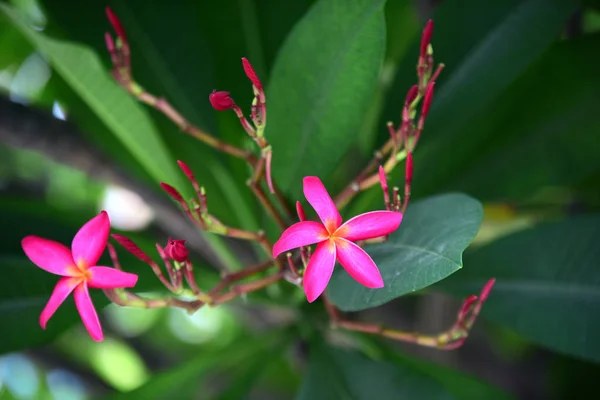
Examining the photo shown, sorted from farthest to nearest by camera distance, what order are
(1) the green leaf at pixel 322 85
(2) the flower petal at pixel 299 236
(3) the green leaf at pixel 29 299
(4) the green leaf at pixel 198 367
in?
(4) the green leaf at pixel 198 367
(3) the green leaf at pixel 29 299
(1) the green leaf at pixel 322 85
(2) the flower petal at pixel 299 236

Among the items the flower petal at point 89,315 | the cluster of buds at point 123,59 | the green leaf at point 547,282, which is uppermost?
the cluster of buds at point 123,59

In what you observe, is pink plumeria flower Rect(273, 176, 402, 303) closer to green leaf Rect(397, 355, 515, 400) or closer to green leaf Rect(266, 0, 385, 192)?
green leaf Rect(266, 0, 385, 192)

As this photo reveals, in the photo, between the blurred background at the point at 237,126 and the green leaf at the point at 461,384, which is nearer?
the blurred background at the point at 237,126

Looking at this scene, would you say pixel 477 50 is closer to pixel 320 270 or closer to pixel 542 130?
pixel 542 130

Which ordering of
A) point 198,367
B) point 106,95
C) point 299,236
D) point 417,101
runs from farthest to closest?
point 198,367 < point 106,95 < point 417,101 < point 299,236

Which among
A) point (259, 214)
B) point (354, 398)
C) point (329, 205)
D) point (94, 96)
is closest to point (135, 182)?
point (259, 214)

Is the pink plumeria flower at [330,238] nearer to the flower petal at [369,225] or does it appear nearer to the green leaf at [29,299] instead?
the flower petal at [369,225]

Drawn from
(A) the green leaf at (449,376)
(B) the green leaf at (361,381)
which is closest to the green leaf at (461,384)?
(A) the green leaf at (449,376)

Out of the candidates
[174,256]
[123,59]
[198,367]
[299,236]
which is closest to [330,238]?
[299,236]
